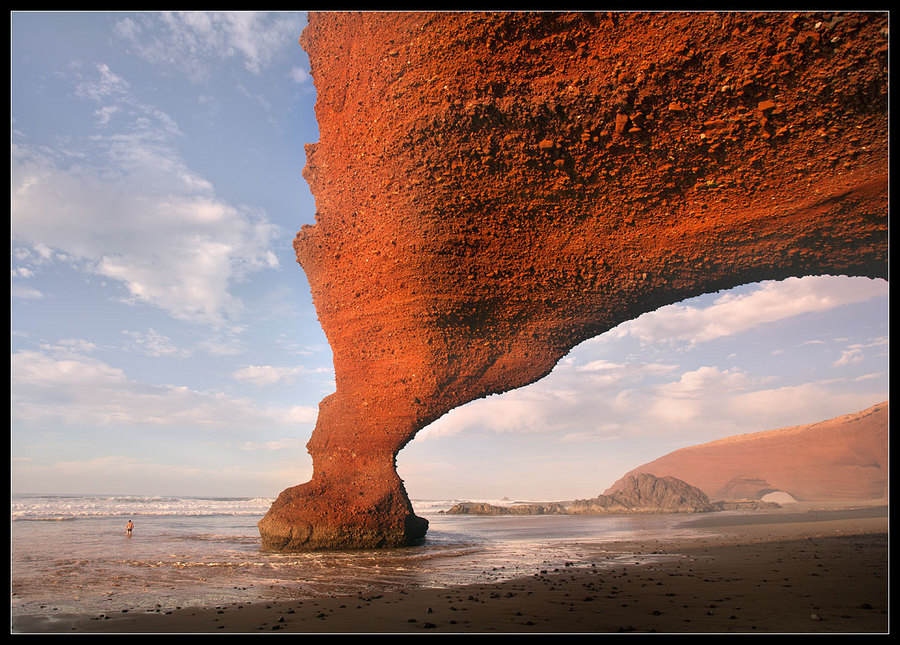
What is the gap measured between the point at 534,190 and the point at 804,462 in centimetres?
4761

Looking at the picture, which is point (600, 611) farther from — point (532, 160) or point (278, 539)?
point (278, 539)

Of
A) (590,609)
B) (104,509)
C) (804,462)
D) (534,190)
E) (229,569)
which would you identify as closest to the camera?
(590,609)

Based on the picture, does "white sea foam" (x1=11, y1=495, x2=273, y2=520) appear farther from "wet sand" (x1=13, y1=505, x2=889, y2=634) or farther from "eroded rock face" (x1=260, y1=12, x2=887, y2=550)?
"wet sand" (x1=13, y1=505, x2=889, y2=634)

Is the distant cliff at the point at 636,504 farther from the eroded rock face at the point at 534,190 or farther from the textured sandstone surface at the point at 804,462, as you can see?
the eroded rock face at the point at 534,190

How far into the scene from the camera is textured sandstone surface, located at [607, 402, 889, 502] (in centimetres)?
4031

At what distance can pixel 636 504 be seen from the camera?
1308 inches

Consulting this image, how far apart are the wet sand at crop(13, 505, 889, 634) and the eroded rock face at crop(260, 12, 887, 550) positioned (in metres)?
5.29

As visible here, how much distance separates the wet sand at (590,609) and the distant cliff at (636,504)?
2642cm

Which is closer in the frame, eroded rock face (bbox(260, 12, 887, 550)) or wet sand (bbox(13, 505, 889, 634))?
wet sand (bbox(13, 505, 889, 634))

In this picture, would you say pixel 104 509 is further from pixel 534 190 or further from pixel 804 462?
pixel 804 462

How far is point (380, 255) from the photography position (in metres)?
11.4

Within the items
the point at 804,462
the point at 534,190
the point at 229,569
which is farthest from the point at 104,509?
the point at 804,462

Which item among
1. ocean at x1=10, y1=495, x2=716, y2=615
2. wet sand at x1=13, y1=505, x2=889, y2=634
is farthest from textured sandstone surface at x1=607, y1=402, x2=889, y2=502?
wet sand at x1=13, y1=505, x2=889, y2=634

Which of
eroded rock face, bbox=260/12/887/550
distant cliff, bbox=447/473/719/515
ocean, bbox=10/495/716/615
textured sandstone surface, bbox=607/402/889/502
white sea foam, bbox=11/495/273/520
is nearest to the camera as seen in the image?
ocean, bbox=10/495/716/615
